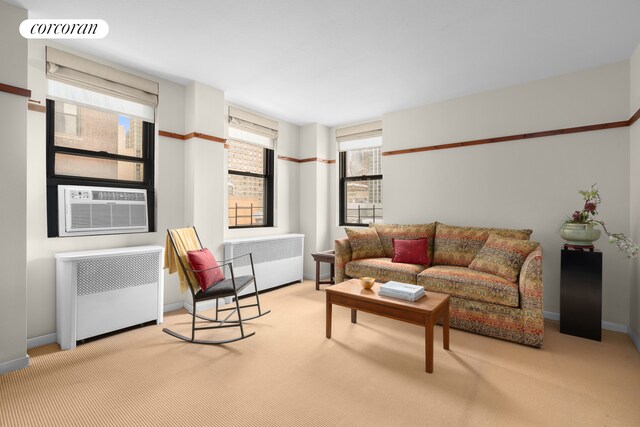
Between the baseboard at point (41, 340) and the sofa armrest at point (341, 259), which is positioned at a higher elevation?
the sofa armrest at point (341, 259)

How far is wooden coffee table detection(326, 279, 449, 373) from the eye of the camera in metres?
2.21

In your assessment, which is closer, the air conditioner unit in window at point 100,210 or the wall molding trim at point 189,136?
the air conditioner unit in window at point 100,210

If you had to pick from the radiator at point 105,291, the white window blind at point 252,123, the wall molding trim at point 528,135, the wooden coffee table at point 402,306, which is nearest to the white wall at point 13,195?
the radiator at point 105,291

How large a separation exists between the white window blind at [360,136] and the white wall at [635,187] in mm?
2870

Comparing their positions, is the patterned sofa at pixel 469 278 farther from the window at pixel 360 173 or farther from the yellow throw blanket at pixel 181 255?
the yellow throw blanket at pixel 181 255

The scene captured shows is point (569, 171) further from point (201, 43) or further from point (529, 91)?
point (201, 43)

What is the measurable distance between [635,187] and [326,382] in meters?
3.44

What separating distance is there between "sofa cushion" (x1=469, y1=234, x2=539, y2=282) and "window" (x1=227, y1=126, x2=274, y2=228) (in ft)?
10.6

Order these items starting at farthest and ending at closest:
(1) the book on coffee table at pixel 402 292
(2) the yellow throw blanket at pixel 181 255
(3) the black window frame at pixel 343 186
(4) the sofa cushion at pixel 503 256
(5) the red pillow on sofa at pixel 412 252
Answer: (3) the black window frame at pixel 343 186, (5) the red pillow on sofa at pixel 412 252, (4) the sofa cushion at pixel 503 256, (2) the yellow throw blanket at pixel 181 255, (1) the book on coffee table at pixel 402 292

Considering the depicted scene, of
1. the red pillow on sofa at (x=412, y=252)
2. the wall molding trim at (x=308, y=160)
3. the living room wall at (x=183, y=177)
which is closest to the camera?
the living room wall at (x=183, y=177)

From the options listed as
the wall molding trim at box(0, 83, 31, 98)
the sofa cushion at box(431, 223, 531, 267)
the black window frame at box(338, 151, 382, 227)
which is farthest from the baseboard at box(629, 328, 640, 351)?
the wall molding trim at box(0, 83, 31, 98)

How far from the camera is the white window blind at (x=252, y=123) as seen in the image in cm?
426

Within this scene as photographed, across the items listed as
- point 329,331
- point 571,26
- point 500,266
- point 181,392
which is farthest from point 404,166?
point 181,392

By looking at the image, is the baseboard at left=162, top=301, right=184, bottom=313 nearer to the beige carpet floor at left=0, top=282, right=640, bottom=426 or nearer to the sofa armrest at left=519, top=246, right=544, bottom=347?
the beige carpet floor at left=0, top=282, right=640, bottom=426
